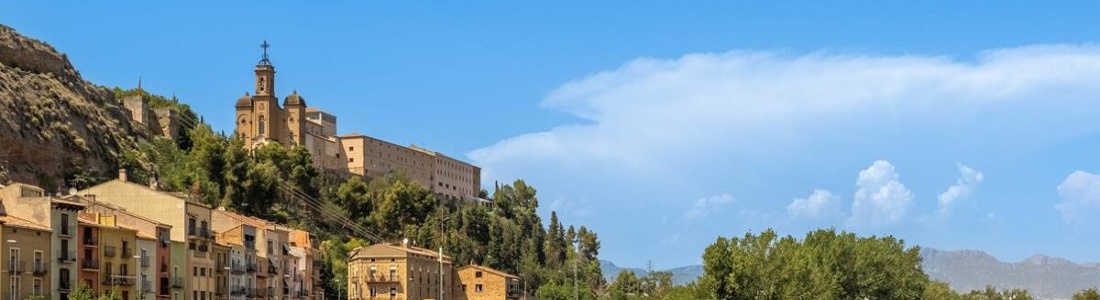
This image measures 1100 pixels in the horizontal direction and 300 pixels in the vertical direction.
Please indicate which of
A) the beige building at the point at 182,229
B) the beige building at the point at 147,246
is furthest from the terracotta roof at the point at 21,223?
the beige building at the point at 182,229

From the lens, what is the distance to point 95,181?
111 metres

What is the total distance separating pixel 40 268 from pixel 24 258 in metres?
1.54

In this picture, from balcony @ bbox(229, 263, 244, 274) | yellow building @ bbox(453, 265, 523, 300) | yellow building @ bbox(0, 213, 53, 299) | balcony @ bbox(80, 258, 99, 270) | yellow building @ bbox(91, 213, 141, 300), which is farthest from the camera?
yellow building @ bbox(453, 265, 523, 300)

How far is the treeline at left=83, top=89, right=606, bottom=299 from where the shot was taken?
123438 mm

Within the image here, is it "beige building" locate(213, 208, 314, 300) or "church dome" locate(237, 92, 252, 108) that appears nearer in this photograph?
"beige building" locate(213, 208, 314, 300)

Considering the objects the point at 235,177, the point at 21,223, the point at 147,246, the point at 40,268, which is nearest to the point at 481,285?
the point at 235,177

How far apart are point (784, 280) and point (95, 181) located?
49.9m

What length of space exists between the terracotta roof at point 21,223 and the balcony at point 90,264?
314cm

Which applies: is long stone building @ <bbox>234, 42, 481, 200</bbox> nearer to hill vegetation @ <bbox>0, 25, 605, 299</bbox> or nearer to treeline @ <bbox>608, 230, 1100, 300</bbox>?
hill vegetation @ <bbox>0, 25, 605, 299</bbox>

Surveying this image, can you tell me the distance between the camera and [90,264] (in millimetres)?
70500

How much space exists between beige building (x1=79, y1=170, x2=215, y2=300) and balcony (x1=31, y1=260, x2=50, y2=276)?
11513 mm

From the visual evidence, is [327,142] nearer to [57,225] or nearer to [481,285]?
[481,285]

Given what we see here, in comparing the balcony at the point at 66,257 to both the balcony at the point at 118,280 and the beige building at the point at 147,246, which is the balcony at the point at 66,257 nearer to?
the balcony at the point at 118,280

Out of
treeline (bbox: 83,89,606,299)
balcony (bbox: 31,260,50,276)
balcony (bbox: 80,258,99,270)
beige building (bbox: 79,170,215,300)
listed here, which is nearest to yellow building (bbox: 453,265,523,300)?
treeline (bbox: 83,89,606,299)
